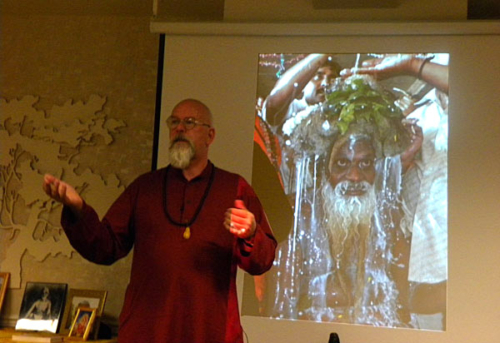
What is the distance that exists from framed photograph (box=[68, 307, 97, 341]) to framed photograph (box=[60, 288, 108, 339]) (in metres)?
0.05

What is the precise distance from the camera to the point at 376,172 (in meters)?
3.21

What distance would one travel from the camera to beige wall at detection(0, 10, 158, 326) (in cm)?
385

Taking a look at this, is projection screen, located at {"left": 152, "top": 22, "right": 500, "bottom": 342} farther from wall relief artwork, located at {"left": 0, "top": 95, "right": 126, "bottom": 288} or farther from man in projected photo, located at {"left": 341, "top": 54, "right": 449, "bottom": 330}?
wall relief artwork, located at {"left": 0, "top": 95, "right": 126, "bottom": 288}

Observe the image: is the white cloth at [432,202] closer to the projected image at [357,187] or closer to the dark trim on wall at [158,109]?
the projected image at [357,187]

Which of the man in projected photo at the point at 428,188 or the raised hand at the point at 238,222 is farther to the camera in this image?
the man in projected photo at the point at 428,188

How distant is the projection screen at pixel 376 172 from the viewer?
3.07m

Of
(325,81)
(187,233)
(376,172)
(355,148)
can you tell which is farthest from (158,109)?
(187,233)

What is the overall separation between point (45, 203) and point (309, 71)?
1784mm

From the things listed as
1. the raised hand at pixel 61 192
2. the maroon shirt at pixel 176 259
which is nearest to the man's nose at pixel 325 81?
the maroon shirt at pixel 176 259

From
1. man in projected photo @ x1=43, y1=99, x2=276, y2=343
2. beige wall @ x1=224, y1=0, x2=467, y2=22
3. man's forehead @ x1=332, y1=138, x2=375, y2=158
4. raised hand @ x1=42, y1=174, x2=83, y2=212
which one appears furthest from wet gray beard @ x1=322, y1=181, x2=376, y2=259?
raised hand @ x1=42, y1=174, x2=83, y2=212

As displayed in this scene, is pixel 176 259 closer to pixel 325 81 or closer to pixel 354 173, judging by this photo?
pixel 354 173

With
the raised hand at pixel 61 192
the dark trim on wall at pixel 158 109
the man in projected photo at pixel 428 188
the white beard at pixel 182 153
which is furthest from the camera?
the dark trim on wall at pixel 158 109

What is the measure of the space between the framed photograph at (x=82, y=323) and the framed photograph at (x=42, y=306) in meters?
0.17

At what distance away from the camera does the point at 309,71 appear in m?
3.35
